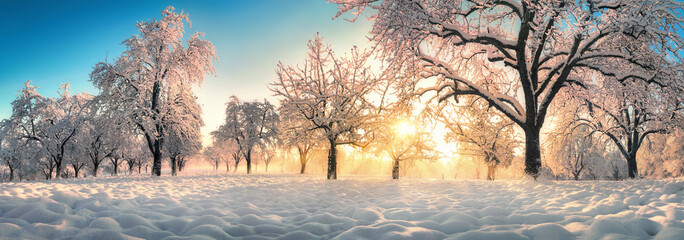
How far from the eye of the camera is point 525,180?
8.99 m

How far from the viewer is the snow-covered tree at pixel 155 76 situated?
15.6 meters

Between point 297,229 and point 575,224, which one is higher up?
point 575,224

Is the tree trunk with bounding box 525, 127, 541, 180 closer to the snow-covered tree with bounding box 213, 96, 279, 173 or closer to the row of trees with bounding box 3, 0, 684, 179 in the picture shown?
the row of trees with bounding box 3, 0, 684, 179

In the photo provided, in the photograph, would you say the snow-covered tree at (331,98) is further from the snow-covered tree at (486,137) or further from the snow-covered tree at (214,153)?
the snow-covered tree at (214,153)

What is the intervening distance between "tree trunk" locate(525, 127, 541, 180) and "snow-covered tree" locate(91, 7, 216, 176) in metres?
17.5

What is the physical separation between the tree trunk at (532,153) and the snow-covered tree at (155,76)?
17477mm

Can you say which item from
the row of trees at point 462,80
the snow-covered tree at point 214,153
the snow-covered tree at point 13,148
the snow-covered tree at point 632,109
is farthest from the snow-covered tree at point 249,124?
the snow-covered tree at point 632,109

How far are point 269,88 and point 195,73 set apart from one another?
7055mm

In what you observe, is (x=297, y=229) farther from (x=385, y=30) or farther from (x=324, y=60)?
(x=324, y=60)

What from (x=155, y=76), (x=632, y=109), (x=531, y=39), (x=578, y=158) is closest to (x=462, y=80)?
(x=531, y=39)

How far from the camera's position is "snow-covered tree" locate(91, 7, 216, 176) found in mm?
15562

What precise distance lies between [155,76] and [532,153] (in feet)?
64.2

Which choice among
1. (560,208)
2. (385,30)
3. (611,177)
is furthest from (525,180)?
(611,177)

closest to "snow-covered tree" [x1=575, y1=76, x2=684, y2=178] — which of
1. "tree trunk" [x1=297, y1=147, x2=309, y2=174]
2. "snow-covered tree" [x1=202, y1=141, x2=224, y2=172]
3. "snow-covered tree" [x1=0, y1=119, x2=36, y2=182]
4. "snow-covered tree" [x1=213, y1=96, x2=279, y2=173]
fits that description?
"tree trunk" [x1=297, y1=147, x2=309, y2=174]
